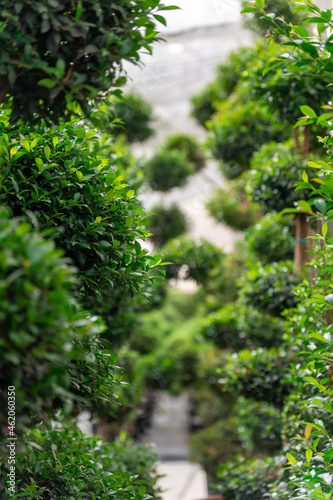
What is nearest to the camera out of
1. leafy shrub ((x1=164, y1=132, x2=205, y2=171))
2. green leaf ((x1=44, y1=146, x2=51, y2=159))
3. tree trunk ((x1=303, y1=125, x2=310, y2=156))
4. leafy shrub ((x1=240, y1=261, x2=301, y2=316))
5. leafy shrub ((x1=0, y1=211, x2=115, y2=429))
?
leafy shrub ((x1=0, y1=211, x2=115, y2=429))

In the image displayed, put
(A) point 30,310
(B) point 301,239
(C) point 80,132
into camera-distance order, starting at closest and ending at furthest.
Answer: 1. (A) point 30,310
2. (C) point 80,132
3. (B) point 301,239

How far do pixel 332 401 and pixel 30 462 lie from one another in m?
0.99

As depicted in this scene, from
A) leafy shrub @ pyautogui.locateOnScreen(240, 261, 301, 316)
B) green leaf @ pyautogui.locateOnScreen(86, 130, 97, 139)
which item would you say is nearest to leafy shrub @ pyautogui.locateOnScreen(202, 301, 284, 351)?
leafy shrub @ pyautogui.locateOnScreen(240, 261, 301, 316)

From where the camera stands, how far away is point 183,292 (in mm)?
7500

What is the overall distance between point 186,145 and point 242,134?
71.5 inches

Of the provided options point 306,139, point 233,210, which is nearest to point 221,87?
point 233,210

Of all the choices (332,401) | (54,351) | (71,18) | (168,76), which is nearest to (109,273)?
(54,351)

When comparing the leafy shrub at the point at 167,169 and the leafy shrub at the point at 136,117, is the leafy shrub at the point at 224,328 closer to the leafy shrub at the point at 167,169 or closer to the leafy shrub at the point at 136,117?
the leafy shrub at the point at 167,169

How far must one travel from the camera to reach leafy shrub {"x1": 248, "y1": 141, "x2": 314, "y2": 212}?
2.28 metres

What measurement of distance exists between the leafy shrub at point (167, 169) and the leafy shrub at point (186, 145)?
39cm

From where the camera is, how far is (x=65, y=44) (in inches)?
47.5

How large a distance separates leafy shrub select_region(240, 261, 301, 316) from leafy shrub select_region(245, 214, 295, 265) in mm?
399

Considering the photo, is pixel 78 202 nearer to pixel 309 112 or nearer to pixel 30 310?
pixel 30 310

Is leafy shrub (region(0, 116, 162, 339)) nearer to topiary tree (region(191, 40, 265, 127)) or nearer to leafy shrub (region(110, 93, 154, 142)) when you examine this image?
topiary tree (region(191, 40, 265, 127))
